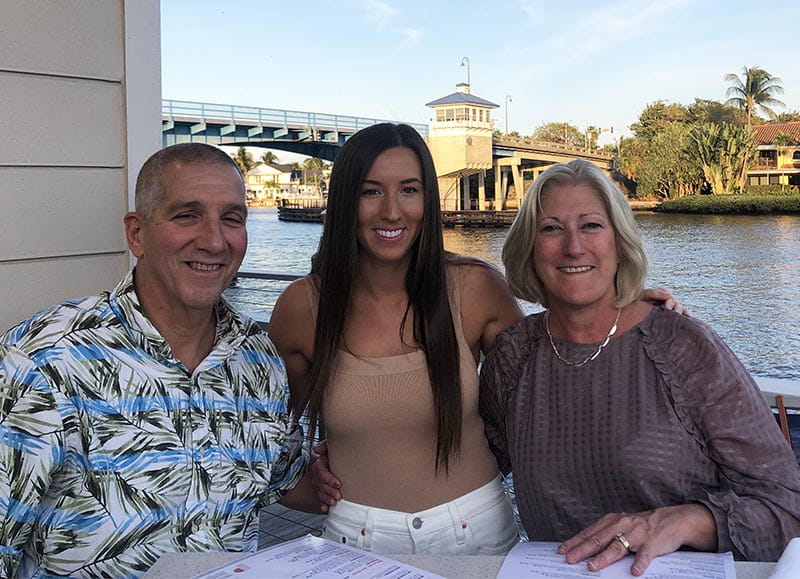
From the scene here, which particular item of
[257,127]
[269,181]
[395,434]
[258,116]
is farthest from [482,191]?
[395,434]

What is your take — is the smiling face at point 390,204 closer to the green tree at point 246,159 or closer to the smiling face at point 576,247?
the smiling face at point 576,247

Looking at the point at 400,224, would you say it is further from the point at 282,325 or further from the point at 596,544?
the point at 596,544

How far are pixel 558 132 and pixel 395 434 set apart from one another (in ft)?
235

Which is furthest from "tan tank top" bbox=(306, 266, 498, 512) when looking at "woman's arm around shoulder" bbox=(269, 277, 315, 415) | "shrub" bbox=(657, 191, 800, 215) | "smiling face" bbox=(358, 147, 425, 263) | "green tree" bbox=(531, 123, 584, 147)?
"green tree" bbox=(531, 123, 584, 147)

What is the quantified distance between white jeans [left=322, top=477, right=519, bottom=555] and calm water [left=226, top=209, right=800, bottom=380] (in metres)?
7.43

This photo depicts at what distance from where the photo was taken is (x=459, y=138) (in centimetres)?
4188

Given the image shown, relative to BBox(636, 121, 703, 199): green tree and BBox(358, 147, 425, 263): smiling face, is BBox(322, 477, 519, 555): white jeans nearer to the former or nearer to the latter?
BBox(358, 147, 425, 263): smiling face

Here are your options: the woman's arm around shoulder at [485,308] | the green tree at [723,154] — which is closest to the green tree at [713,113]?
the green tree at [723,154]

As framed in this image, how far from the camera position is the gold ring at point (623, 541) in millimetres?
1029

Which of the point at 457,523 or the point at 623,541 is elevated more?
the point at 623,541

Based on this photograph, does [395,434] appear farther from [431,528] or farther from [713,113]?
[713,113]

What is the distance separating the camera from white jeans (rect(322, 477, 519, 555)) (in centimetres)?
156

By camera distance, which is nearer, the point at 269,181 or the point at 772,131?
the point at 772,131

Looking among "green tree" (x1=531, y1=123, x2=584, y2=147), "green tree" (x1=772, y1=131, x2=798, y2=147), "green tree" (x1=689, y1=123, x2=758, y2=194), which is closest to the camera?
"green tree" (x1=689, y1=123, x2=758, y2=194)
